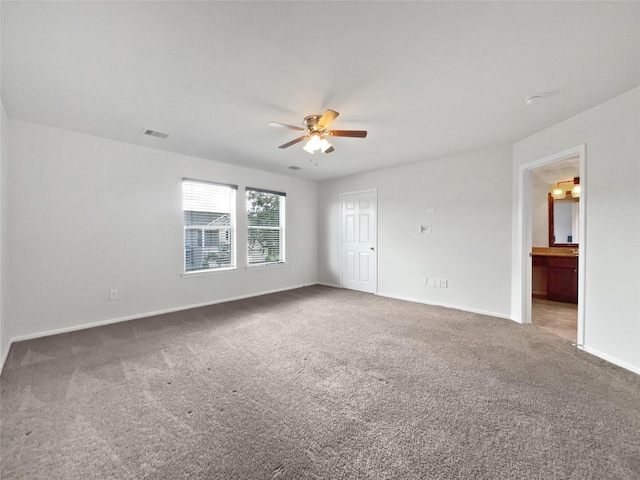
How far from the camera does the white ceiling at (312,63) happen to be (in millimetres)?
1539

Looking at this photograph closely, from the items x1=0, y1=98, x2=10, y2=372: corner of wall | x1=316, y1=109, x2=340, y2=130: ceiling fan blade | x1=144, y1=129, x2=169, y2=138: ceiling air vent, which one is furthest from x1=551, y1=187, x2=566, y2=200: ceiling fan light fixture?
x1=0, y1=98, x2=10, y2=372: corner of wall

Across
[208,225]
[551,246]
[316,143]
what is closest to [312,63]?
[316,143]

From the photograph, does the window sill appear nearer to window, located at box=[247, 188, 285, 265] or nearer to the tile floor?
window, located at box=[247, 188, 285, 265]

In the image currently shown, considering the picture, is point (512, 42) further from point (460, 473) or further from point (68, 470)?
point (68, 470)

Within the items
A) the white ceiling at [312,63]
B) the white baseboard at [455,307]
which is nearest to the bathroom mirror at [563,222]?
the white baseboard at [455,307]

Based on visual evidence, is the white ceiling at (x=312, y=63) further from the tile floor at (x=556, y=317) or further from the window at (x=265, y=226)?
the tile floor at (x=556, y=317)

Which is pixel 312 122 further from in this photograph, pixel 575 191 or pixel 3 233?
pixel 575 191

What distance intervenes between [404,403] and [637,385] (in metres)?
2.03

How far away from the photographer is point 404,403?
6.20 feet

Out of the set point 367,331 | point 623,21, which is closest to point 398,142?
point 623,21

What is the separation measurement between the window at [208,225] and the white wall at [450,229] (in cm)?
279

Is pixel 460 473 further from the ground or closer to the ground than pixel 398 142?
closer to the ground

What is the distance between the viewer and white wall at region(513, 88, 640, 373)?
2.36m

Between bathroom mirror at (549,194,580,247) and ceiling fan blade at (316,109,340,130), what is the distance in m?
5.49
